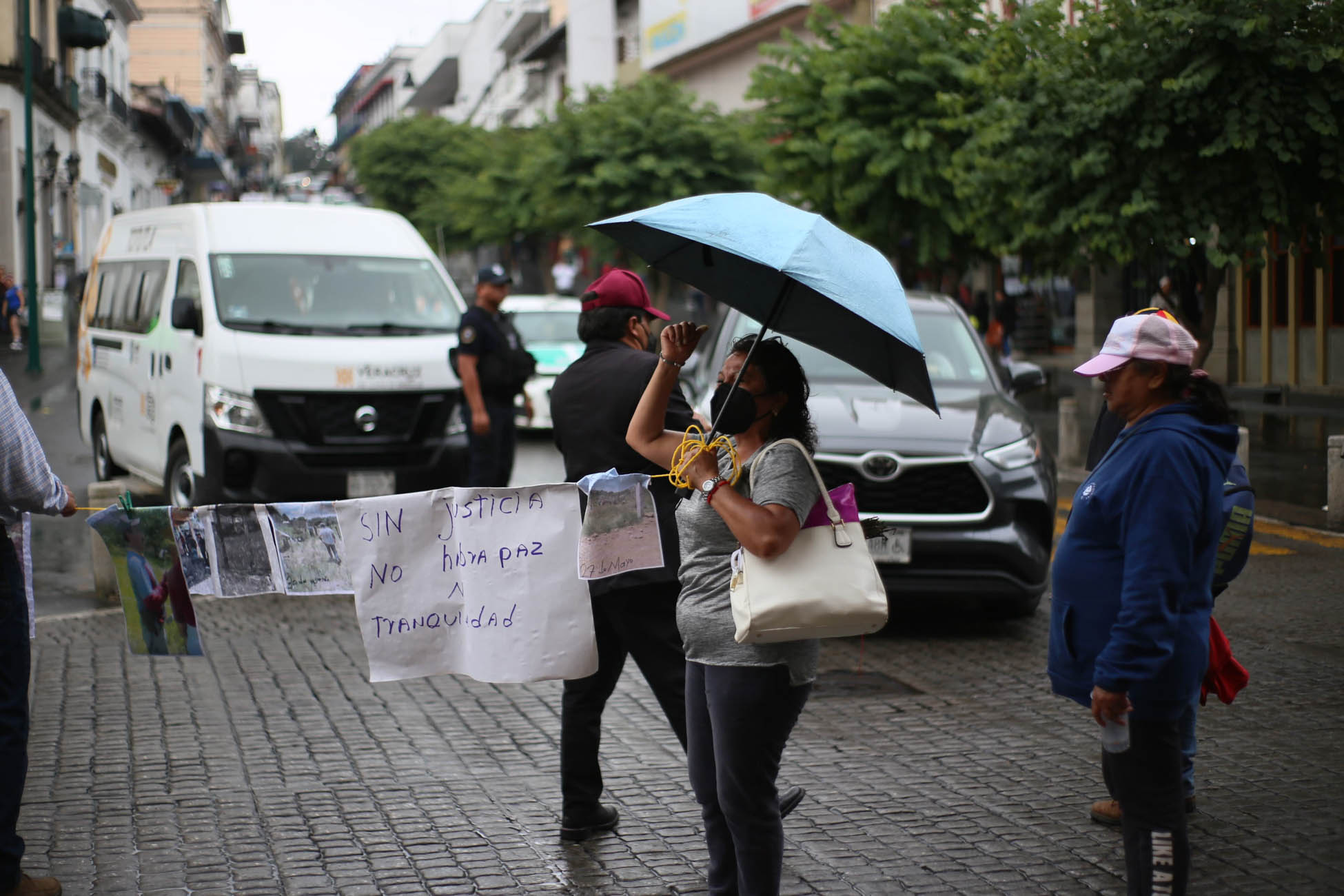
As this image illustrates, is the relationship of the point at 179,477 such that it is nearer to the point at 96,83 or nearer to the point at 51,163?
the point at 51,163

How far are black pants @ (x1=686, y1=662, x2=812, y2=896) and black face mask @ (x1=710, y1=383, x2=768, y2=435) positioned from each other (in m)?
0.59

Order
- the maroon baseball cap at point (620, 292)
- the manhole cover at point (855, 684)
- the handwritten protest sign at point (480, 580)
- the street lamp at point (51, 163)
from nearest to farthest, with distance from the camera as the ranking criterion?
the handwritten protest sign at point (480, 580), the maroon baseball cap at point (620, 292), the manhole cover at point (855, 684), the street lamp at point (51, 163)

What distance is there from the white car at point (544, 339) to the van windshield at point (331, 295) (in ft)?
19.8

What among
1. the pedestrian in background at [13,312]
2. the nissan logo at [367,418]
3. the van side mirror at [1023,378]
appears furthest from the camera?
the pedestrian in background at [13,312]

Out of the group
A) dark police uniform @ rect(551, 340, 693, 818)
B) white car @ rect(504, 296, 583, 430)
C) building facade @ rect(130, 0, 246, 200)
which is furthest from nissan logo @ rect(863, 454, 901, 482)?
building facade @ rect(130, 0, 246, 200)

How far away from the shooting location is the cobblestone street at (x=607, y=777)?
184 inches

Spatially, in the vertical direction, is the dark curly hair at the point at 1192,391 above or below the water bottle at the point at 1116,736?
above

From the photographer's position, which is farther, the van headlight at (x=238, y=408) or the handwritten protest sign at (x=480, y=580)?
the van headlight at (x=238, y=408)

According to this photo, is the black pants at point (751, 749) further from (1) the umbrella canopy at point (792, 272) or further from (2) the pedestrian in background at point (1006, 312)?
(2) the pedestrian in background at point (1006, 312)

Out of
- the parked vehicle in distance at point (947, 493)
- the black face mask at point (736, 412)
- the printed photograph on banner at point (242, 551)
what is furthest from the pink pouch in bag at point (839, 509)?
the parked vehicle in distance at point (947, 493)

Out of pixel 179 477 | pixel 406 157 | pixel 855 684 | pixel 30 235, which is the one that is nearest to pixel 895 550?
pixel 855 684

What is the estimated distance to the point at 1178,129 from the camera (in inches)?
552

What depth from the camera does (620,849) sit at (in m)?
4.91

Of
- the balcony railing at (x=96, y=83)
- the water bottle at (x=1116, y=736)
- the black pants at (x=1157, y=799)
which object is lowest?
the black pants at (x=1157, y=799)
